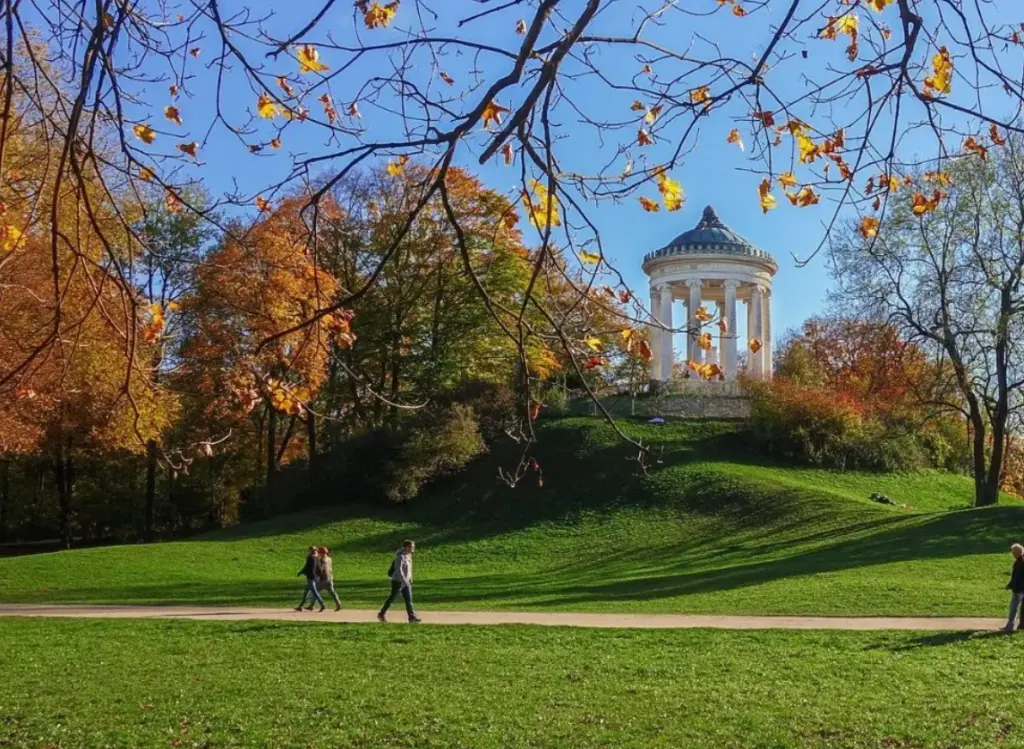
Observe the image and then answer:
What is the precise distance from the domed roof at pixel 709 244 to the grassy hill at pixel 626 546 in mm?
7917

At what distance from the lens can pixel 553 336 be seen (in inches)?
166

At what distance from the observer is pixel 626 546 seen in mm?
27031

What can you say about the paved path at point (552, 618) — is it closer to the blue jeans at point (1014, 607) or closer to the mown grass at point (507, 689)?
the blue jeans at point (1014, 607)

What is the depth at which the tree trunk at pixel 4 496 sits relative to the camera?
38.9m

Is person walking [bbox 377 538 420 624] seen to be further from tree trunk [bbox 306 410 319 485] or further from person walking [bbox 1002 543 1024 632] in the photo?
tree trunk [bbox 306 410 319 485]

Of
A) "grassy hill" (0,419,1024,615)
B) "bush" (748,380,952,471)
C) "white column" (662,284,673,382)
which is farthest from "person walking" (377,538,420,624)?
"white column" (662,284,673,382)

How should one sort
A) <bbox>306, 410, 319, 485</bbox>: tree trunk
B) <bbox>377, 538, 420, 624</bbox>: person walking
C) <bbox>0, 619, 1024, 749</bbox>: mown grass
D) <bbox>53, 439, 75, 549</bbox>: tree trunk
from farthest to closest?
<bbox>53, 439, 75, 549</bbox>: tree trunk, <bbox>306, 410, 319, 485</bbox>: tree trunk, <bbox>377, 538, 420, 624</bbox>: person walking, <bbox>0, 619, 1024, 749</bbox>: mown grass

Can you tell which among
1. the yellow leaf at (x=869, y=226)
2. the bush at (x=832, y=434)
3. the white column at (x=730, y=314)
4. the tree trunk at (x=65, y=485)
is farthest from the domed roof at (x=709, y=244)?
the yellow leaf at (x=869, y=226)

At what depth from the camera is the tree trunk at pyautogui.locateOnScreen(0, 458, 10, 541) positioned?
38.9m

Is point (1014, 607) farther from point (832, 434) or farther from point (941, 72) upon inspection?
point (832, 434)

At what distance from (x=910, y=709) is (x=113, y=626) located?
1069 cm

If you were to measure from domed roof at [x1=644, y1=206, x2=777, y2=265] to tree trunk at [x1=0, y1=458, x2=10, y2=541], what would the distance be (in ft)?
87.7

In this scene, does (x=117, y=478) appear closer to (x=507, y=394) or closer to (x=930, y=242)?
(x=507, y=394)

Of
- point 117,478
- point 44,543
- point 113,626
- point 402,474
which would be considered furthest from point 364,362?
point 113,626
